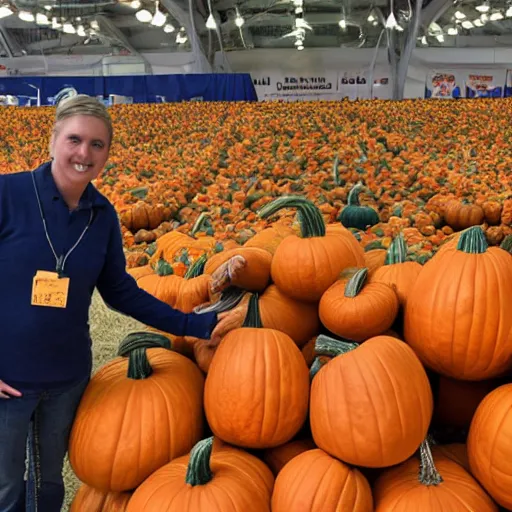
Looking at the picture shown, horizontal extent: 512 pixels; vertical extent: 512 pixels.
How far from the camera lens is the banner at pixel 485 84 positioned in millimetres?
18402

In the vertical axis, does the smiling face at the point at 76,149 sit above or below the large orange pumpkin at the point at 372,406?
above

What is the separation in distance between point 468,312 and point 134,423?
746mm

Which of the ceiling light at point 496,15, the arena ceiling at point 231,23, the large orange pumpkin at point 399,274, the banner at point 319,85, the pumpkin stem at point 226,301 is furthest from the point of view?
the banner at point 319,85

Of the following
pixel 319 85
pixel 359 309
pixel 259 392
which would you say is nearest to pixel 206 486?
pixel 259 392

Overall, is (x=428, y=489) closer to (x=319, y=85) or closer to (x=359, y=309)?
(x=359, y=309)

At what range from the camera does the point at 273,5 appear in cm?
1645

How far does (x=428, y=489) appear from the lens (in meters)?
0.99

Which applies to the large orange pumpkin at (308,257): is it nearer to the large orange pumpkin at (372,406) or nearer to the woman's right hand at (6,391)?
the large orange pumpkin at (372,406)

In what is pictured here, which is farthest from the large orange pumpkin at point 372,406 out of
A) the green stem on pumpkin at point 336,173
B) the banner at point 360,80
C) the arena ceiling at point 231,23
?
the banner at point 360,80

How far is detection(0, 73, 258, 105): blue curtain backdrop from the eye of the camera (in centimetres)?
959

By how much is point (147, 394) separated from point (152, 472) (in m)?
0.17

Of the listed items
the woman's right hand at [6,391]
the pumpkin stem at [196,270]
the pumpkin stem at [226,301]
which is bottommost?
the woman's right hand at [6,391]

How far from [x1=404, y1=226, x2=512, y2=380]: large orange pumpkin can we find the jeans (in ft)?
2.69

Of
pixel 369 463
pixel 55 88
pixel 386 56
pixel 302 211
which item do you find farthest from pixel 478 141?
pixel 386 56
